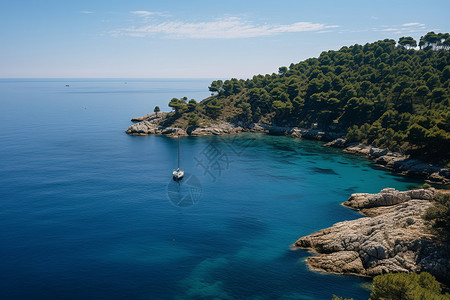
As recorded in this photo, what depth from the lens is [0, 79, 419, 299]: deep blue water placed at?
136 ft

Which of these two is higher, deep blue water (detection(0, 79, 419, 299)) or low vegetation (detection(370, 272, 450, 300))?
low vegetation (detection(370, 272, 450, 300))

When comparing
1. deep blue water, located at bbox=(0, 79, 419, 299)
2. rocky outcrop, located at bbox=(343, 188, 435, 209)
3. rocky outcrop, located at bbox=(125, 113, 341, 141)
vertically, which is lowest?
deep blue water, located at bbox=(0, 79, 419, 299)

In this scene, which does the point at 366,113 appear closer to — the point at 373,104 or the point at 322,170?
the point at 373,104

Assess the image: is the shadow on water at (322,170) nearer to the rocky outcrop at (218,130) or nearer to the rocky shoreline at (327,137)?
the rocky shoreline at (327,137)

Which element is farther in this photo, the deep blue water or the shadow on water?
the shadow on water

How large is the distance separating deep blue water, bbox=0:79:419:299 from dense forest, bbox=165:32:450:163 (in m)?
16.8

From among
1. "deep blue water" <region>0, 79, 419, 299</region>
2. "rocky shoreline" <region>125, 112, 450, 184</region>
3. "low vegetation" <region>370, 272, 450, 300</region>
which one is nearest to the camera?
"low vegetation" <region>370, 272, 450, 300</region>

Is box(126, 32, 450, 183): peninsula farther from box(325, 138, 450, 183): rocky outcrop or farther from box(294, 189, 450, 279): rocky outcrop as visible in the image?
box(294, 189, 450, 279): rocky outcrop

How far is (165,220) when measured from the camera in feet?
207

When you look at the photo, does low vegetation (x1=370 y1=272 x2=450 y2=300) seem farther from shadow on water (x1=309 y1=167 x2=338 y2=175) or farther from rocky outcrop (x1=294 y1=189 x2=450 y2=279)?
shadow on water (x1=309 y1=167 x2=338 y2=175)

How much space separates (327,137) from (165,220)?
4454 inches

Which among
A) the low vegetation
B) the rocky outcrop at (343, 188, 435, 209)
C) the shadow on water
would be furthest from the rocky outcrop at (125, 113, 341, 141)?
the low vegetation

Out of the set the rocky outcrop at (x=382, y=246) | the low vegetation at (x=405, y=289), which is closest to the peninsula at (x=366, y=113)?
the rocky outcrop at (x=382, y=246)

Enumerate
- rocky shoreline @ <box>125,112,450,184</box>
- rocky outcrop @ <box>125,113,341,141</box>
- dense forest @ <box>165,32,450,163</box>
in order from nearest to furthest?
1. rocky shoreline @ <box>125,112,450,184</box>
2. dense forest @ <box>165,32,450,163</box>
3. rocky outcrop @ <box>125,113,341,141</box>
